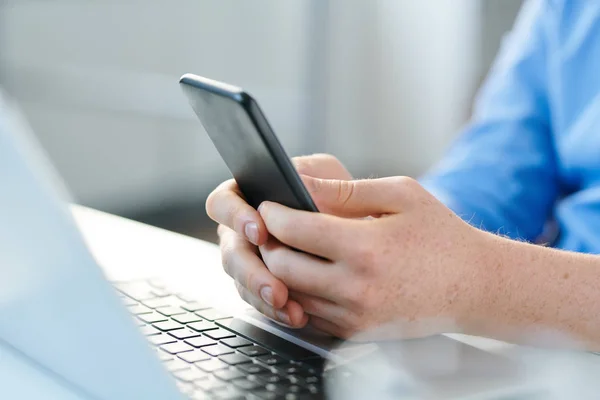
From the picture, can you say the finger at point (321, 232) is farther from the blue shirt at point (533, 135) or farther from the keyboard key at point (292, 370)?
the blue shirt at point (533, 135)

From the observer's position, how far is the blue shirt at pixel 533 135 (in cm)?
92

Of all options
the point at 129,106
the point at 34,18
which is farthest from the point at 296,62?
the point at 34,18

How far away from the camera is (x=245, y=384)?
48 cm

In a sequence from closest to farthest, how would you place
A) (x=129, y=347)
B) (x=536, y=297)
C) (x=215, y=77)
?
(x=129, y=347), (x=536, y=297), (x=215, y=77)

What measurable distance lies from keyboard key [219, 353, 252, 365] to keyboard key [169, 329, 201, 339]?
0.17 feet

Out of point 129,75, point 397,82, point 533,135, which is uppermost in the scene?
point 129,75

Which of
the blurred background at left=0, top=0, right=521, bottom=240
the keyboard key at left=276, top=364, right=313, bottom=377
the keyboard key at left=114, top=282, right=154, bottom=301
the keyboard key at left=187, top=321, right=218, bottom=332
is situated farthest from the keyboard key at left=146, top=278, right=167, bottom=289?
the blurred background at left=0, top=0, right=521, bottom=240

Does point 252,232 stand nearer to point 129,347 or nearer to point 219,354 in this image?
point 219,354

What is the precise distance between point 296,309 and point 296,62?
8.74 ft

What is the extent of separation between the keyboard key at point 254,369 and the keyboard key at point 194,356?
0.09ft

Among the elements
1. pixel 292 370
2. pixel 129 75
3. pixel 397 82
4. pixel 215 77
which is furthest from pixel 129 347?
pixel 397 82

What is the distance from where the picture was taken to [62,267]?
38cm

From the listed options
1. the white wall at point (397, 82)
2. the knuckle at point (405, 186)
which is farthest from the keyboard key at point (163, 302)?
the white wall at point (397, 82)

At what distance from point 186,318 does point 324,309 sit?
12 centimetres
